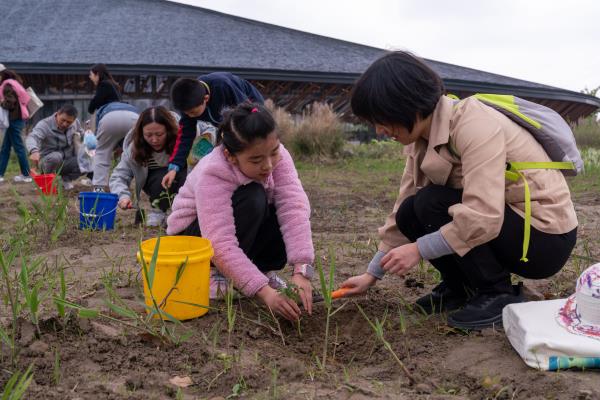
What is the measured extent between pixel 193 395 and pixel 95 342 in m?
0.42

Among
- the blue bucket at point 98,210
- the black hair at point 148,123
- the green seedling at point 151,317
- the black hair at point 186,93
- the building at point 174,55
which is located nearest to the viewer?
the green seedling at point 151,317

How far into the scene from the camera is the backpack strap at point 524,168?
195cm

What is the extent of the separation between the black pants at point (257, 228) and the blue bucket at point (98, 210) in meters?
1.57

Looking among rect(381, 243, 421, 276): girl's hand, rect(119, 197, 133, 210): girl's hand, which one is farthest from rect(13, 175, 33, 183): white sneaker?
rect(381, 243, 421, 276): girl's hand

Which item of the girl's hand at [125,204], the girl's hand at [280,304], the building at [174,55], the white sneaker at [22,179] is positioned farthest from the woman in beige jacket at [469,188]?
the building at [174,55]

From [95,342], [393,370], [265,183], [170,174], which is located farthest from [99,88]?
[393,370]

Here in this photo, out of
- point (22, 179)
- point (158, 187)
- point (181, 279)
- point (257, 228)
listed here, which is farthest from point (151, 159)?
point (22, 179)

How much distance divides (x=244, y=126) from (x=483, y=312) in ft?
3.35

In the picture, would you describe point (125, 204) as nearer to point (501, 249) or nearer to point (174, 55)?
point (501, 249)

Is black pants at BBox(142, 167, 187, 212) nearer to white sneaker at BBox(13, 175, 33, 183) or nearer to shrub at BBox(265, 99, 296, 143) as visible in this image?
white sneaker at BBox(13, 175, 33, 183)

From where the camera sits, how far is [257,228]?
247 centimetres

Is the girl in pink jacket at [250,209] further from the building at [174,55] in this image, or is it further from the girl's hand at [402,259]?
the building at [174,55]

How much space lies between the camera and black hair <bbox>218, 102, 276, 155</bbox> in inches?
88.5

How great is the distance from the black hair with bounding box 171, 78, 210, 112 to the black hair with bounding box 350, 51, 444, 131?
73.9 inches
